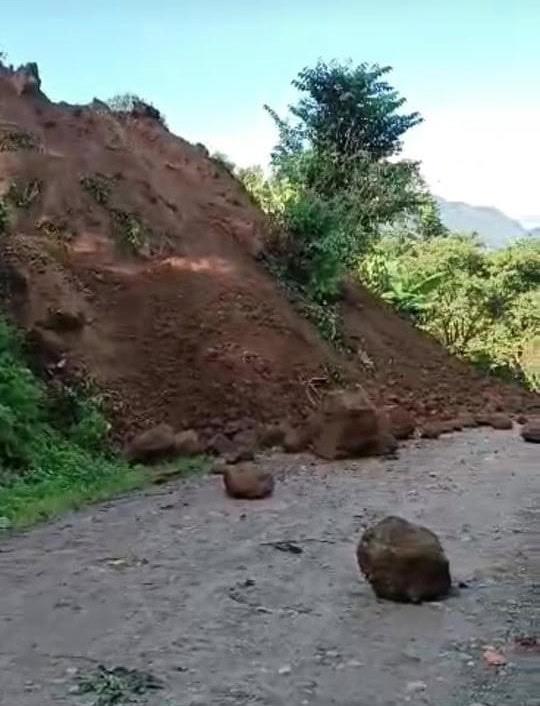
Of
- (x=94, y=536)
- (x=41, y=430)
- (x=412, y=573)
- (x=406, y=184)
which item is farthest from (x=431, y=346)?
(x=412, y=573)

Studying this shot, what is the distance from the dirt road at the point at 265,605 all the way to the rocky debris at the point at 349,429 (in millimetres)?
1732

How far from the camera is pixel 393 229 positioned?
71.1 feet

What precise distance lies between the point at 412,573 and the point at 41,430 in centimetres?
563

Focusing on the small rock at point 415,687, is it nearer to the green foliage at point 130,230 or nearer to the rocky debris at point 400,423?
the rocky debris at point 400,423

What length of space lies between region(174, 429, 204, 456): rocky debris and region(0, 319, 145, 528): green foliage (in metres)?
0.66

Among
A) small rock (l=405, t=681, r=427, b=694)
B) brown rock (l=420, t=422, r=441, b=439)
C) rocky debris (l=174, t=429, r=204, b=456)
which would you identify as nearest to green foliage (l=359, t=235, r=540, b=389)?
brown rock (l=420, t=422, r=441, b=439)

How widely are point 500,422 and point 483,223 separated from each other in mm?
30319

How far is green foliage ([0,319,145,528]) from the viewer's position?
350 inches

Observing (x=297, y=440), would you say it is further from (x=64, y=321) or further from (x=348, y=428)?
(x=64, y=321)

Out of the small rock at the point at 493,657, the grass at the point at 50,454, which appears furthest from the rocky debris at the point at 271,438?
the small rock at the point at 493,657

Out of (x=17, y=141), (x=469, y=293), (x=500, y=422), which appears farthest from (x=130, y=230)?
(x=469, y=293)

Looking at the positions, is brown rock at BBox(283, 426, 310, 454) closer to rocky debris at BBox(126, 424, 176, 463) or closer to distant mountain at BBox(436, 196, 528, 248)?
rocky debris at BBox(126, 424, 176, 463)

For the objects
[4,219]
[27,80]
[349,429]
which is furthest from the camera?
[27,80]

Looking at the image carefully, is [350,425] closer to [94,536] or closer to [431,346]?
[94,536]
